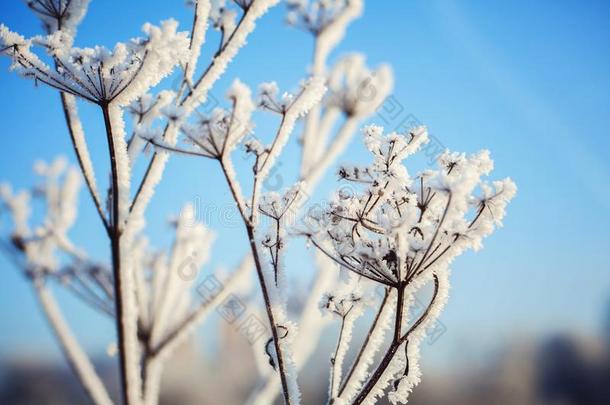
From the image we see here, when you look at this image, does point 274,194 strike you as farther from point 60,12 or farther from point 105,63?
point 60,12

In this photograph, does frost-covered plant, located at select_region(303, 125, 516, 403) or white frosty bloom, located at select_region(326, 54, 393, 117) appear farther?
white frosty bloom, located at select_region(326, 54, 393, 117)

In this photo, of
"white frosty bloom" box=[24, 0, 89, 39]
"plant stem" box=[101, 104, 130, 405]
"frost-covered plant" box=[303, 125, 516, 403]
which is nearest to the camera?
"frost-covered plant" box=[303, 125, 516, 403]

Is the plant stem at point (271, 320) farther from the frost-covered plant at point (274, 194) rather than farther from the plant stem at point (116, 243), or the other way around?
the plant stem at point (116, 243)

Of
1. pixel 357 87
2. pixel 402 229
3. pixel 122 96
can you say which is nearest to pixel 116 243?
pixel 122 96

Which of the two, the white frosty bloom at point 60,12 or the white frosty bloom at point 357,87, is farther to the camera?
the white frosty bloom at point 357,87

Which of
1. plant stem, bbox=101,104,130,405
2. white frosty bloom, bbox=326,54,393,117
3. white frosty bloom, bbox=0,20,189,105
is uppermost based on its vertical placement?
white frosty bloom, bbox=326,54,393,117

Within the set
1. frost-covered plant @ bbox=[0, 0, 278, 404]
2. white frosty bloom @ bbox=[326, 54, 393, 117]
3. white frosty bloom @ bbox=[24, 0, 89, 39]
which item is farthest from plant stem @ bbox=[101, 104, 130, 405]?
white frosty bloom @ bbox=[326, 54, 393, 117]

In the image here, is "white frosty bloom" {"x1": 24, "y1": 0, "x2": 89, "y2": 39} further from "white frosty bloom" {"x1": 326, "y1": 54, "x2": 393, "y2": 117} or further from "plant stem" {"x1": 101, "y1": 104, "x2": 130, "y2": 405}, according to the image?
"white frosty bloom" {"x1": 326, "y1": 54, "x2": 393, "y2": 117}

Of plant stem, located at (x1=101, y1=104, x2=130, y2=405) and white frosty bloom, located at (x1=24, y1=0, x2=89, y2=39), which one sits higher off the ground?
white frosty bloom, located at (x1=24, y1=0, x2=89, y2=39)

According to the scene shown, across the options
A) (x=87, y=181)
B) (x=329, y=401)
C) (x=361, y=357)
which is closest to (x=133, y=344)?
(x=87, y=181)

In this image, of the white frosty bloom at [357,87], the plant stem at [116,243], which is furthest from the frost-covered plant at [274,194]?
the white frosty bloom at [357,87]

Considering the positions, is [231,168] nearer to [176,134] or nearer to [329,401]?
[176,134]
